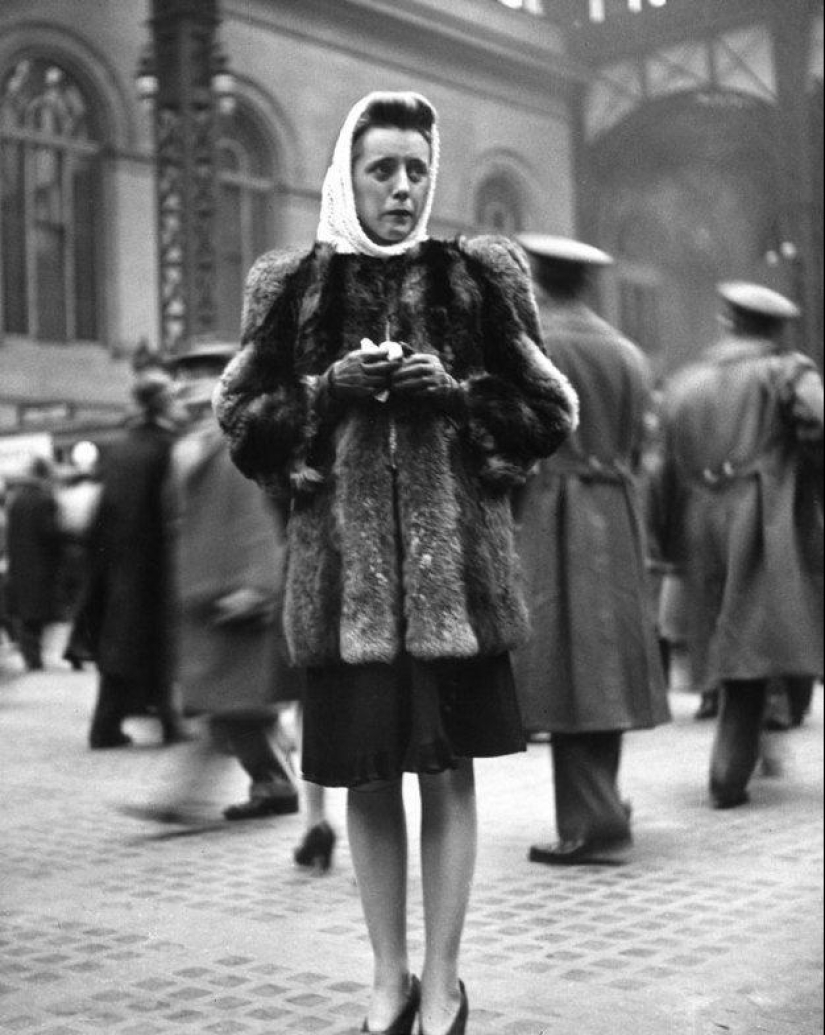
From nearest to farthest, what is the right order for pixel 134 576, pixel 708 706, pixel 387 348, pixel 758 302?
pixel 387 348 < pixel 758 302 < pixel 134 576 < pixel 708 706

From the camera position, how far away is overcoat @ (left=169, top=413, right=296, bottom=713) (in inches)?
218

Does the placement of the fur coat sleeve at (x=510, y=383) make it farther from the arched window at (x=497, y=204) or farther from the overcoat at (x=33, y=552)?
the arched window at (x=497, y=204)

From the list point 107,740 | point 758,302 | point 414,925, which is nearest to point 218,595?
point 414,925

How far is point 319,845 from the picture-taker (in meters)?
5.06

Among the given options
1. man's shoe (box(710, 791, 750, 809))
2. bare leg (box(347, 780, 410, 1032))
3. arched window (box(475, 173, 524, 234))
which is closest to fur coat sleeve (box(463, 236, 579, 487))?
bare leg (box(347, 780, 410, 1032))

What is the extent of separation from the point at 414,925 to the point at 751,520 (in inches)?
102

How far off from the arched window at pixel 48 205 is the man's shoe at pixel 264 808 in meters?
15.9

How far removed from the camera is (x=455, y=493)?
3.07 meters

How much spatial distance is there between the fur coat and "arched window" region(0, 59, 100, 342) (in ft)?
60.9

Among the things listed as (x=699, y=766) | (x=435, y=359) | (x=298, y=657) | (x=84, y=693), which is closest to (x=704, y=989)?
(x=298, y=657)

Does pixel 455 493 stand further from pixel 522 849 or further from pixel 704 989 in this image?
pixel 522 849

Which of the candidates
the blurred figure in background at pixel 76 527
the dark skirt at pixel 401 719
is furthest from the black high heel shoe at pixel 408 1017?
the blurred figure in background at pixel 76 527

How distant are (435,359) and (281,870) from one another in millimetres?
2576

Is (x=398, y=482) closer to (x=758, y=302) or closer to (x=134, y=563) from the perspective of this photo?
(x=758, y=302)
